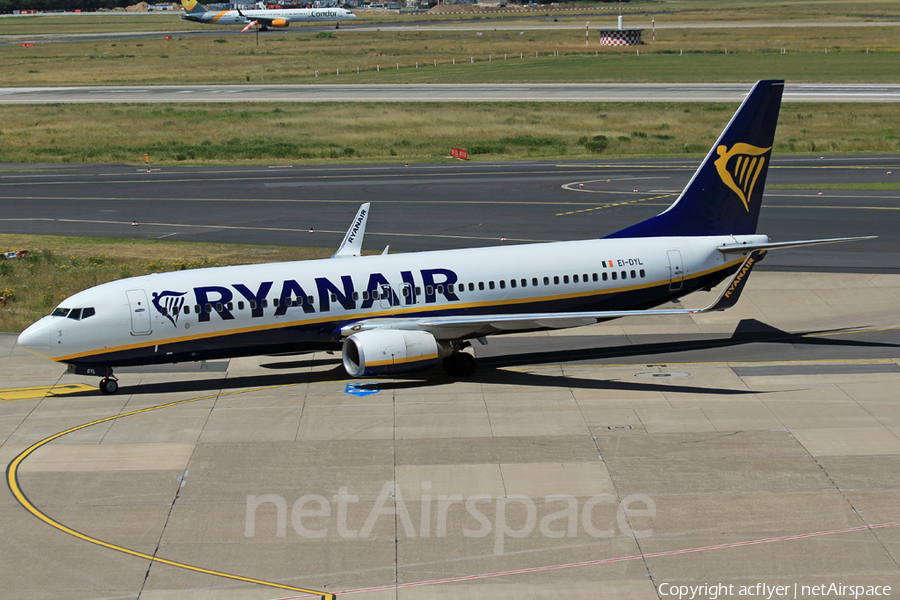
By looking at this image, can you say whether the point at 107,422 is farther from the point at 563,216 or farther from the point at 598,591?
the point at 563,216

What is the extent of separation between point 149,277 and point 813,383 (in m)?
22.6

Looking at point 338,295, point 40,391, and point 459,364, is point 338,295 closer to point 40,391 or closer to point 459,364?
point 459,364

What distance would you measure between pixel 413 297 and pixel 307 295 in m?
3.67

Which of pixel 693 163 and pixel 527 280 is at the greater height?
pixel 527 280

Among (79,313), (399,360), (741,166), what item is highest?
(741,166)

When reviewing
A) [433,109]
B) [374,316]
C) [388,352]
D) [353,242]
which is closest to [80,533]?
[388,352]

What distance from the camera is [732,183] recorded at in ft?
124

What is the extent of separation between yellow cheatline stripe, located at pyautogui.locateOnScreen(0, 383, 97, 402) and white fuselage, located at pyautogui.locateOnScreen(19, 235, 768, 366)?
2.19m

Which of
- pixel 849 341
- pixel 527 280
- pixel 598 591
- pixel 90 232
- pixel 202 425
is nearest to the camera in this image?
pixel 598 591

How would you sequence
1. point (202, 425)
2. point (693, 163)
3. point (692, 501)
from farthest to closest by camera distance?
point (693, 163), point (202, 425), point (692, 501)

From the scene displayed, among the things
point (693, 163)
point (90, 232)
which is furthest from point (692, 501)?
point (693, 163)

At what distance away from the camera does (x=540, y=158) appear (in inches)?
3196

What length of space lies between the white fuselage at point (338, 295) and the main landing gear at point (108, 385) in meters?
1.31

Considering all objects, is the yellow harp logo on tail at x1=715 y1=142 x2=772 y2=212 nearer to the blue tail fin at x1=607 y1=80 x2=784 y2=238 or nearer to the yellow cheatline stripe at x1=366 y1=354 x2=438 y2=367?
the blue tail fin at x1=607 y1=80 x2=784 y2=238
